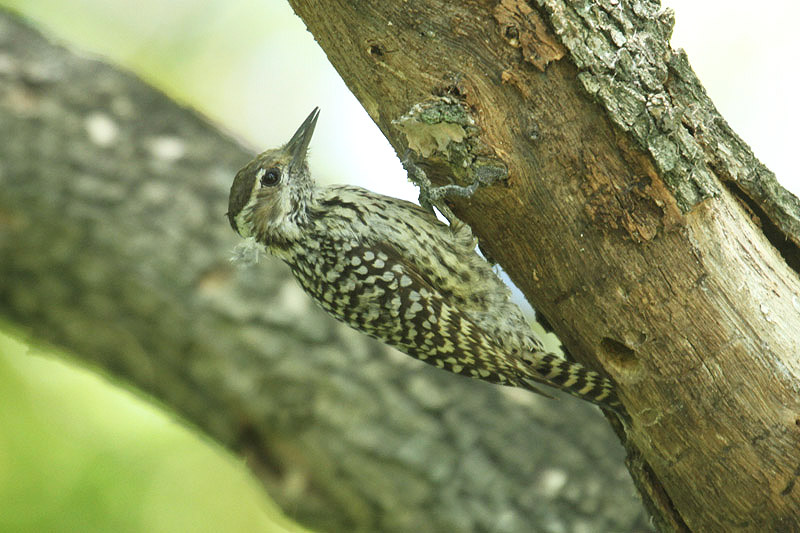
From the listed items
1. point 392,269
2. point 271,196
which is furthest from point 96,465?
point 392,269

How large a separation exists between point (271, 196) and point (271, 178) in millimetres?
98

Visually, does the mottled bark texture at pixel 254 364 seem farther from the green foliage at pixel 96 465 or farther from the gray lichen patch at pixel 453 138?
the gray lichen patch at pixel 453 138

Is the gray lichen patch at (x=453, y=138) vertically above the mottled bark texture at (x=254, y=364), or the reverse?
the gray lichen patch at (x=453, y=138)

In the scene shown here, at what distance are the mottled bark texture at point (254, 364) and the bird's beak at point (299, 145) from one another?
2.26 ft

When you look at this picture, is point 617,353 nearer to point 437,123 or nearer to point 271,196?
point 437,123

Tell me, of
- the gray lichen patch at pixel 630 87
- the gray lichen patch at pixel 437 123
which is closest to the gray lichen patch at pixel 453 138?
the gray lichen patch at pixel 437 123

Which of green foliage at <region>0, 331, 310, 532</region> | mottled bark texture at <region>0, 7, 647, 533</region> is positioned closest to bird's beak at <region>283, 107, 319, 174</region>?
mottled bark texture at <region>0, 7, 647, 533</region>

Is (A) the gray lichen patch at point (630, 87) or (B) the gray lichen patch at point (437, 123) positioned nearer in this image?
(A) the gray lichen patch at point (630, 87)

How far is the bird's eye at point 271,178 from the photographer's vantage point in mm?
4094

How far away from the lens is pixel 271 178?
13.5ft

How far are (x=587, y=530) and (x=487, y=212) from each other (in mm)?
2237

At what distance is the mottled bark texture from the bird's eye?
61 centimetres

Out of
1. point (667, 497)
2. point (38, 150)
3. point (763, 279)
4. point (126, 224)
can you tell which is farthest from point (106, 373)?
point (763, 279)

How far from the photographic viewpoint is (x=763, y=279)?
9.25 feet
